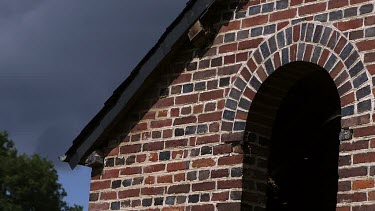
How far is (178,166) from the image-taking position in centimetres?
728

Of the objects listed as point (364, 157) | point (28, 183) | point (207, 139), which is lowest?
point (364, 157)

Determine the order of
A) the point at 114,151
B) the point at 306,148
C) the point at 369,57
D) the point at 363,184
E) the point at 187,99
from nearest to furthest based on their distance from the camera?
the point at 363,184 → the point at 369,57 → the point at 187,99 → the point at 114,151 → the point at 306,148

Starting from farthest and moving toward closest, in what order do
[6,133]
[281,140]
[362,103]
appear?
[6,133], [281,140], [362,103]

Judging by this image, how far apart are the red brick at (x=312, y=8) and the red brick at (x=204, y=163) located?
1443mm

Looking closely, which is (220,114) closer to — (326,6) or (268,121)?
(268,121)

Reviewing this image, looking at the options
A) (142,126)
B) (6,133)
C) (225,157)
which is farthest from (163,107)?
(6,133)

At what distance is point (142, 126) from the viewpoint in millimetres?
7746

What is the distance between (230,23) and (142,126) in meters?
1.29

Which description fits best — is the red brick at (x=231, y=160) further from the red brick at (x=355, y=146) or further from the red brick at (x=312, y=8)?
the red brick at (x=312, y=8)

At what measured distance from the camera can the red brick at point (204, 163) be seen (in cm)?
705

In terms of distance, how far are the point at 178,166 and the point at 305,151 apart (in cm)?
154

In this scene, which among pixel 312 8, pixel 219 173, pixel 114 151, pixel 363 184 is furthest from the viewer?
pixel 114 151

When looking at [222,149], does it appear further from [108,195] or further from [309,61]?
[108,195]

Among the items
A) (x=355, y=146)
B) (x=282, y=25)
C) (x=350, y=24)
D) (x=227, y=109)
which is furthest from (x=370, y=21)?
(x=227, y=109)
